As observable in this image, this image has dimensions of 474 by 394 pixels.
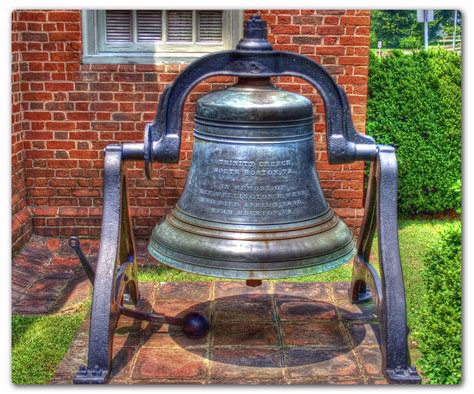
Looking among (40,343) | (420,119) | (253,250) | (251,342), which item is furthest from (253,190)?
(420,119)

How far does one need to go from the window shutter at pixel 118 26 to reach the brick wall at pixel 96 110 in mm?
242

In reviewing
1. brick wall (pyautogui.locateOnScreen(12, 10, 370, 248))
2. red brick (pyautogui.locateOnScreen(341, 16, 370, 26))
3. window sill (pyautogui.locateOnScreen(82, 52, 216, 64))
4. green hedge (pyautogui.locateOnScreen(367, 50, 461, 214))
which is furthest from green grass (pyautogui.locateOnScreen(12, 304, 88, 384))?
green hedge (pyautogui.locateOnScreen(367, 50, 461, 214))

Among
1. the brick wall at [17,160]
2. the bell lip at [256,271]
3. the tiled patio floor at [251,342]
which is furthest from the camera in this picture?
the brick wall at [17,160]

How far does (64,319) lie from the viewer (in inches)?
187

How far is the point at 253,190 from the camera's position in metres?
3.25

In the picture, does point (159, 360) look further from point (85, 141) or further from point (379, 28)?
point (379, 28)

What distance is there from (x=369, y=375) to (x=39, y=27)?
3867mm

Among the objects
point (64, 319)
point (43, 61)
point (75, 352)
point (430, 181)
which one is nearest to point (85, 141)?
point (43, 61)

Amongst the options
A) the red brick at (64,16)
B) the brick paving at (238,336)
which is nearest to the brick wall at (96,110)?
the red brick at (64,16)

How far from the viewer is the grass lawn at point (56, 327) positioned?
4.05m

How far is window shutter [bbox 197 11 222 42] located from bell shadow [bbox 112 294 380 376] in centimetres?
226

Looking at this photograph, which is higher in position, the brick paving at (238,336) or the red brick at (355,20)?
the red brick at (355,20)

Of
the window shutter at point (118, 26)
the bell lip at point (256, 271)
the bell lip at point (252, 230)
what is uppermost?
the window shutter at point (118, 26)

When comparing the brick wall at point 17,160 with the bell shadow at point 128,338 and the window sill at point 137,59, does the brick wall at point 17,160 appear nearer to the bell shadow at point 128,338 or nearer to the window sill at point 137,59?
the window sill at point 137,59
